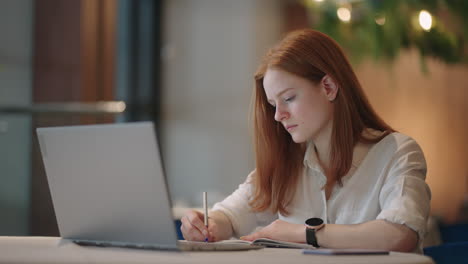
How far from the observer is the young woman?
186 cm

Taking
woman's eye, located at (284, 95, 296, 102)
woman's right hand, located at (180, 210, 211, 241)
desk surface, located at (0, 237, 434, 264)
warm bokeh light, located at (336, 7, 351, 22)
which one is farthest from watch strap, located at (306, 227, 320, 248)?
warm bokeh light, located at (336, 7, 351, 22)

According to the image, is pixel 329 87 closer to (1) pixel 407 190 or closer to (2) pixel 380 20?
(1) pixel 407 190

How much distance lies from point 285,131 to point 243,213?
30 cm

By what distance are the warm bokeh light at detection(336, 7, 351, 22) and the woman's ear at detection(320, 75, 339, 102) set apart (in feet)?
7.32

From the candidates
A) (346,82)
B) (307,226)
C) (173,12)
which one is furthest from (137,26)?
(307,226)

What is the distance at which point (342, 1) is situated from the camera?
4.05m

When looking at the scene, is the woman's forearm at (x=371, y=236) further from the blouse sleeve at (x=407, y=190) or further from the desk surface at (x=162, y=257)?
the desk surface at (x=162, y=257)

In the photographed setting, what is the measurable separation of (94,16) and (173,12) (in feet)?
4.08

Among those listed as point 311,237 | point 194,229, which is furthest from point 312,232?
point 194,229

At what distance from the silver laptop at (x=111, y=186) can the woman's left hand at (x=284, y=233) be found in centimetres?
20

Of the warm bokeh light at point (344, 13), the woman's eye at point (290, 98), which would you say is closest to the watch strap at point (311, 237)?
the woman's eye at point (290, 98)

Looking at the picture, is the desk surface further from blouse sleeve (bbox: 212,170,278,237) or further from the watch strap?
blouse sleeve (bbox: 212,170,278,237)

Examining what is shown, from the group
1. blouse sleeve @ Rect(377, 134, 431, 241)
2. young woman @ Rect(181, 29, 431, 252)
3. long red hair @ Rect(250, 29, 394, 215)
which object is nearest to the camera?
blouse sleeve @ Rect(377, 134, 431, 241)

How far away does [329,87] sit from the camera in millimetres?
1985
